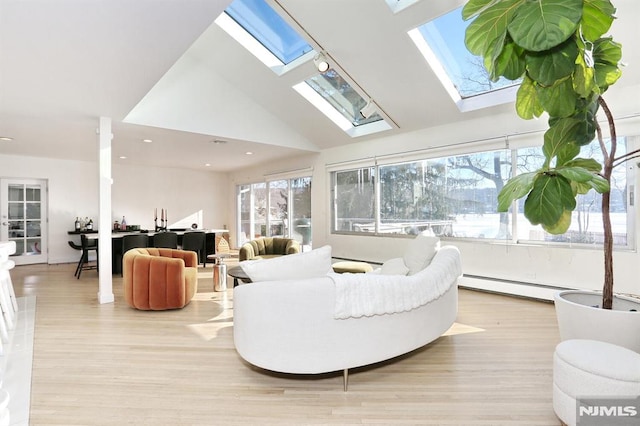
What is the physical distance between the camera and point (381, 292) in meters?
2.17

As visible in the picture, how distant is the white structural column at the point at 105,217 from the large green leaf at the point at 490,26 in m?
4.38

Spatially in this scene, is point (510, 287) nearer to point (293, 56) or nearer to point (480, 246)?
point (480, 246)

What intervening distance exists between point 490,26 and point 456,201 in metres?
3.57

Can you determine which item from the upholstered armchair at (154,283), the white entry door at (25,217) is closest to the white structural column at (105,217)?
the upholstered armchair at (154,283)

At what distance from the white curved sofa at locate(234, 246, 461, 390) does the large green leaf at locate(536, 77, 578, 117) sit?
1.34 m

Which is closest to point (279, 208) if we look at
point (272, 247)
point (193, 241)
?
point (193, 241)

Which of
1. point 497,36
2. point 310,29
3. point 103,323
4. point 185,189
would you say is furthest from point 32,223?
point 497,36

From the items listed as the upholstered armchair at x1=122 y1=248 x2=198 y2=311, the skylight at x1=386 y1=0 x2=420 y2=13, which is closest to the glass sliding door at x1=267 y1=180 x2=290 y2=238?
the upholstered armchair at x1=122 y1=248 x2=198 y2=311

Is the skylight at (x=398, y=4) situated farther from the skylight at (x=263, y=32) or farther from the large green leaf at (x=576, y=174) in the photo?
the large green leaf at (x=576, y=174)

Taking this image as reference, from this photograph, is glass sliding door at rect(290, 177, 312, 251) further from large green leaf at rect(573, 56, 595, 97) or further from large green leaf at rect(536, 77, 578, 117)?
large green leaf at rect(573, 56, 595, 97)

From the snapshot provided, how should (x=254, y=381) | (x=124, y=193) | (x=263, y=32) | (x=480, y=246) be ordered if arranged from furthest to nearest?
(x=124, y=193) < (x=480, y=246) < (x=263, y=32) < (x=254, y=381)

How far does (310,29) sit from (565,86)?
2.75m

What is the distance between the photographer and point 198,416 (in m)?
1.89

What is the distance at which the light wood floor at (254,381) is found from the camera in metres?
1.90
